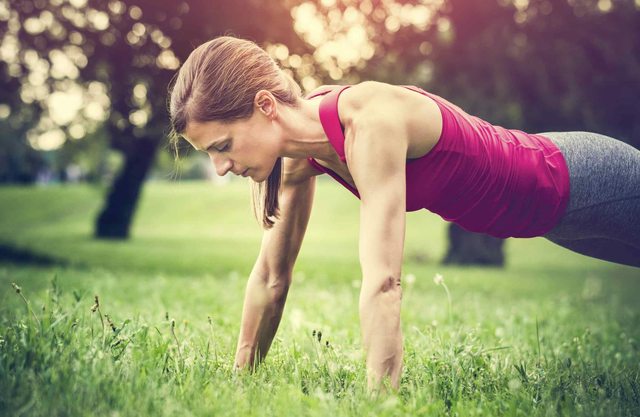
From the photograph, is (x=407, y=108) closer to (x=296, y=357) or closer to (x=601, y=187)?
(x=601, y=187)

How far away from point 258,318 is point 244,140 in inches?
42.2

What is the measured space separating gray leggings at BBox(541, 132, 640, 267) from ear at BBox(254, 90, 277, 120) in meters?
1.46

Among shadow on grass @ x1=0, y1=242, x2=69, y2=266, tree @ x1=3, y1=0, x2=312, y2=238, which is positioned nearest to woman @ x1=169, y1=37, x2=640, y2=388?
tree @ x1=3, y1=0, x2=312, y2=238

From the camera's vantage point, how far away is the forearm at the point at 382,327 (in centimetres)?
257

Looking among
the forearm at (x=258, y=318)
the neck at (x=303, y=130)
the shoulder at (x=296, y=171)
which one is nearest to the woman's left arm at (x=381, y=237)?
the neck at (x=303, y=130)

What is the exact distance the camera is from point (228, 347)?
4090mm

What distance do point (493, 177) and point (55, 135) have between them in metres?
18.4

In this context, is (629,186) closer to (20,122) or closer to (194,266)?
(194,266)

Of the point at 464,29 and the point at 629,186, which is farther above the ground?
the point at 464,29

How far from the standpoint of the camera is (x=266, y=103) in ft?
9.64

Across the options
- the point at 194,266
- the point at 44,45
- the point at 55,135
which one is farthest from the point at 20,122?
the point at 194,266

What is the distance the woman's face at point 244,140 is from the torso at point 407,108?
0.35m

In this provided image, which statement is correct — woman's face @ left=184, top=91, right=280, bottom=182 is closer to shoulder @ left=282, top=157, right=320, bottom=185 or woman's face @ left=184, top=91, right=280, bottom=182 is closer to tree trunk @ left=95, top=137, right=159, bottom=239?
shoulder @ left=282, top=157, right=320, bottom=185

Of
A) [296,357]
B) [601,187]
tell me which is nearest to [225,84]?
[296,357]
